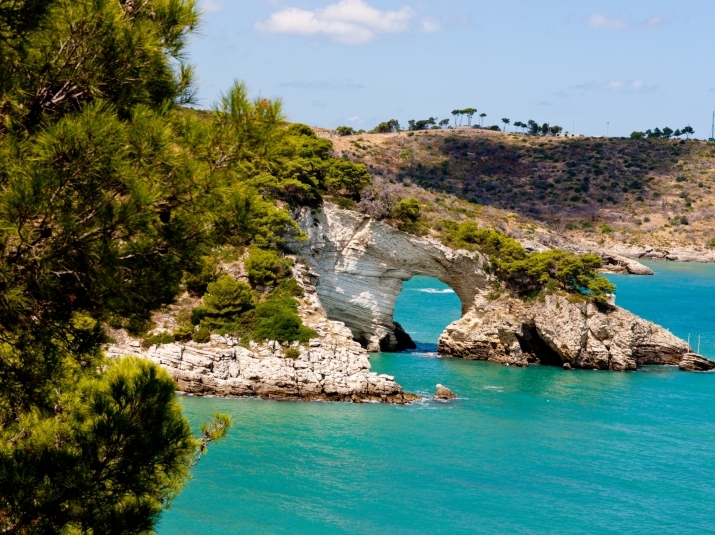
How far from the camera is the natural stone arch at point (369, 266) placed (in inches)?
1778

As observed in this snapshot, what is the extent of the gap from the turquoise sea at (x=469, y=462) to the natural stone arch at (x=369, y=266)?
15.1 ft

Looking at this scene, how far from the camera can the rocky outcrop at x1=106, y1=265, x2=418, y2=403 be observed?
3372 cm

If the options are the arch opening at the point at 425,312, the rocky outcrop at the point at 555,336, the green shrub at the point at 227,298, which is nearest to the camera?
the green shrub at the point at 227,298

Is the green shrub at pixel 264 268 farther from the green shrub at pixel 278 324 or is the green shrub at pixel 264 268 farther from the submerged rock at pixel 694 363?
the submerged rock at pixel 694 363

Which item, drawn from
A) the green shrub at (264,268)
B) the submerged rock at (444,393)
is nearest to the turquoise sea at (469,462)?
the submerged rock at (444,393)

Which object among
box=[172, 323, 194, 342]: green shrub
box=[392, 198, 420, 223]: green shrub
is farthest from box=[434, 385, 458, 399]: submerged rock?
box=[392, 198, 420, 223]: green shrub

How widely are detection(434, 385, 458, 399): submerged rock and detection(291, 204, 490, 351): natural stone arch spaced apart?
943 cm

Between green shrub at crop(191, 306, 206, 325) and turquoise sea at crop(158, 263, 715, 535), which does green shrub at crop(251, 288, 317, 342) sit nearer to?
green shrub at crop(191, 306, 206, 325)

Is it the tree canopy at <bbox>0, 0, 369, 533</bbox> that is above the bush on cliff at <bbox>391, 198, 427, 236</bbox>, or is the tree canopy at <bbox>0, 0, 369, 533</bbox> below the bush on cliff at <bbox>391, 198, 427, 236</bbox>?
below

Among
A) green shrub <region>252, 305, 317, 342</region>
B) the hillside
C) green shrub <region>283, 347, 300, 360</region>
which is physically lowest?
green shrub <region>283, 347, 300, 360</region>

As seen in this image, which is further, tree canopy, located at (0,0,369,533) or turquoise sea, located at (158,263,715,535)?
turquoise sea, located at (158,263,715,535)

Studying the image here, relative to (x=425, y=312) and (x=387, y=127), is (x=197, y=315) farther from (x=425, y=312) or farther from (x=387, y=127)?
(x=387, y=127)

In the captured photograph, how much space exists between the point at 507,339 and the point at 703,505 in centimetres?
2053

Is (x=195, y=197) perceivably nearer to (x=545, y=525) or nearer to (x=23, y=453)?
(x=23, y=453)
